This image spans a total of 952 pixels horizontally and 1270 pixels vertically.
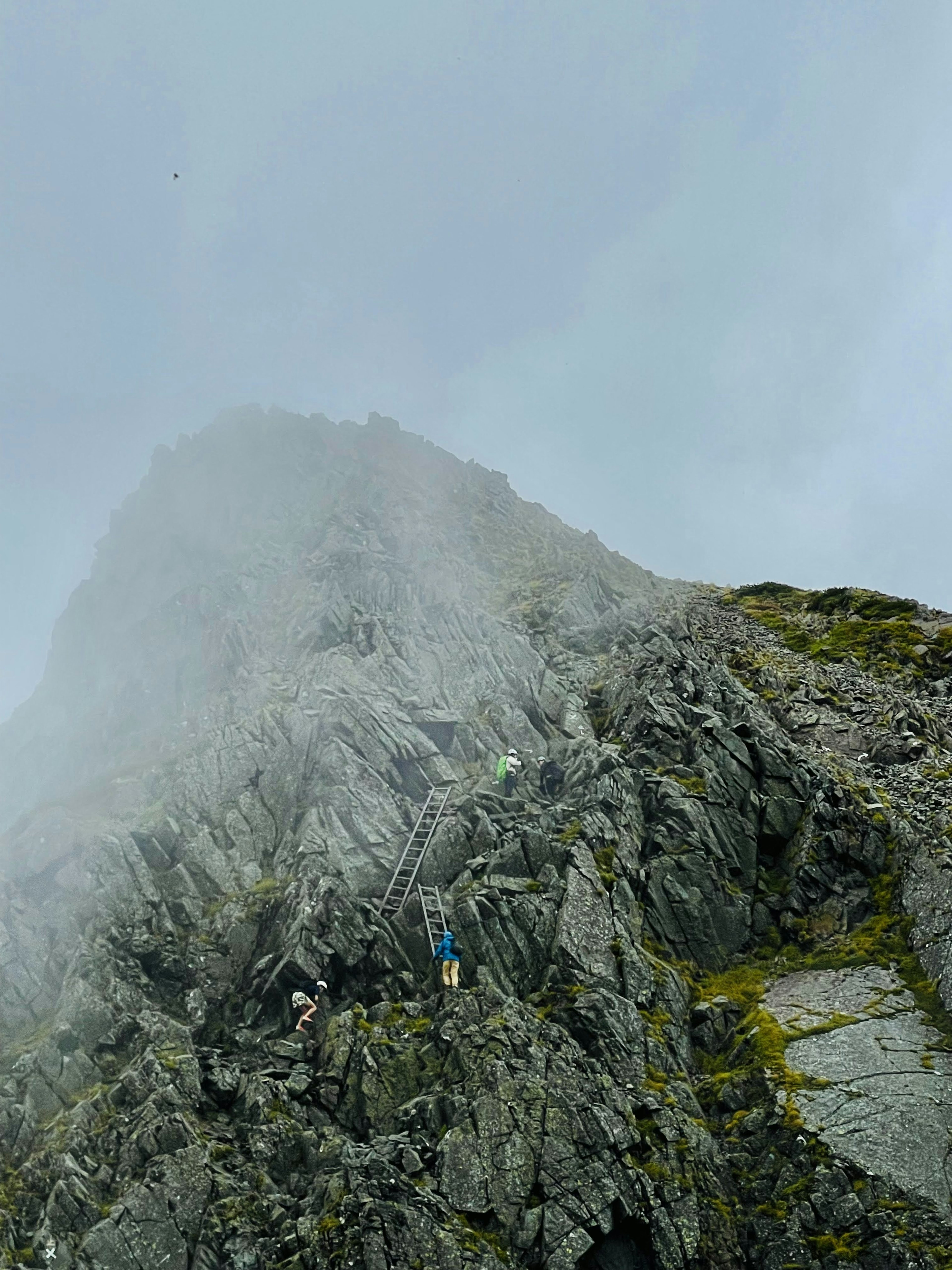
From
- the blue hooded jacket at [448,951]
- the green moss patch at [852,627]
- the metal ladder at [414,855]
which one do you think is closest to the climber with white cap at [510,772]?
the metal ladder at [414,855]

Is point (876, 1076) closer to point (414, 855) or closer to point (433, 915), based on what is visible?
point (433, 915)

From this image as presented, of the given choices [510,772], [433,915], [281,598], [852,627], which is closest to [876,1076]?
[433,915]

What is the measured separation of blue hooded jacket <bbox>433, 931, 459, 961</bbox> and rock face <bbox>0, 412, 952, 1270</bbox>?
43.6 inches

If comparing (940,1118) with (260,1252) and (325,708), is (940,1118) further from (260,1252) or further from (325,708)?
(325,708)

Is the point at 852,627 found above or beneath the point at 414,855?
above

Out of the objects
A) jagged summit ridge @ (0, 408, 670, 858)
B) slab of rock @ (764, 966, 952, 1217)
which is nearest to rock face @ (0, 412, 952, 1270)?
slab of rock @ (764, 966, 952, 1217)

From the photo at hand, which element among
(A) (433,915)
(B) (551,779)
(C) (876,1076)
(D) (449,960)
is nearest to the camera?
(C) (876,1076)

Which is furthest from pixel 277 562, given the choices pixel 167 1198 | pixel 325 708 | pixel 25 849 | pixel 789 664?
pixel 167 1198

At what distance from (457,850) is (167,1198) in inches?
617

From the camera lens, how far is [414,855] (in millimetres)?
33594

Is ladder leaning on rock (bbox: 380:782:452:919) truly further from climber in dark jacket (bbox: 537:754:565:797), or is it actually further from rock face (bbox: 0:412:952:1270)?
climber in dark jacket (bbox: 537:754:565:797)

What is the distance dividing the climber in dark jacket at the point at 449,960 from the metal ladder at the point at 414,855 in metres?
3.99

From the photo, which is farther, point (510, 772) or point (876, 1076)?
point (510, 772)

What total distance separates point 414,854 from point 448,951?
24.4 ft
